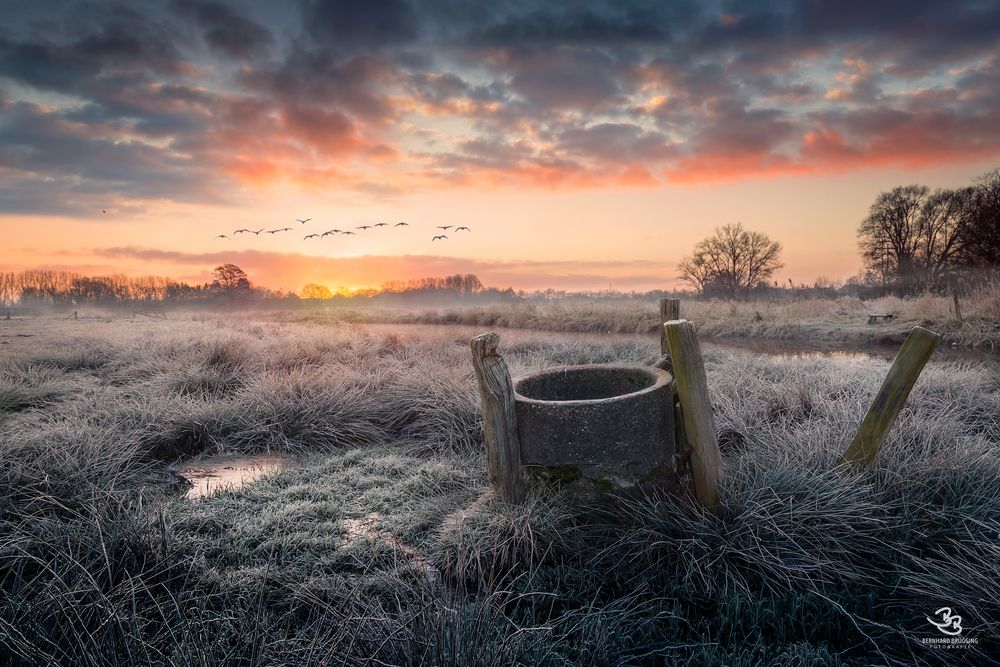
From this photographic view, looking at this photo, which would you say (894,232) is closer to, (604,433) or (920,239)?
(920,239)

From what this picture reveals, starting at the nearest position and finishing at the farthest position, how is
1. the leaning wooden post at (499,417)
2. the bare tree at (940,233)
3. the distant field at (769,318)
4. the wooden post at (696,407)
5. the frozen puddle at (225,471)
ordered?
the wooden post at (696,407)
the leaning wooden post at (499,417)
the frozen puddle at (225,471)
the distant field at (769,318)
the bare tree at (940,233)

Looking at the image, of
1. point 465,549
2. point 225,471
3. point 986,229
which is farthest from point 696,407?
point 986,229

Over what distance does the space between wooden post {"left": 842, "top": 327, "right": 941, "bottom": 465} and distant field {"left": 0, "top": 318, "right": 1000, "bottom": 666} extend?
17 cm

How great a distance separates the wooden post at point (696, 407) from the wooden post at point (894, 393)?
1.19 meters

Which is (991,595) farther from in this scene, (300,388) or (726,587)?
(300,388)

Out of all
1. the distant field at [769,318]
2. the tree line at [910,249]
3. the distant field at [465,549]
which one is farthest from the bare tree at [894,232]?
the distant field at [465,549]

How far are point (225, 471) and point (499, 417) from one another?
3214mm

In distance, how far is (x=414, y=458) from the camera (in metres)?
5.21

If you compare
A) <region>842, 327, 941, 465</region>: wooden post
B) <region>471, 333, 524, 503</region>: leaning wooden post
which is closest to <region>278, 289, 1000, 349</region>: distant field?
<region>842, 327, 941, 465</region>: wooden post

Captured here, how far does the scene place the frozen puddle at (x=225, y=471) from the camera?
14.6ft

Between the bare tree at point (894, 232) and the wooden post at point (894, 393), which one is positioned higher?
the bare tree at point (894, 232)
